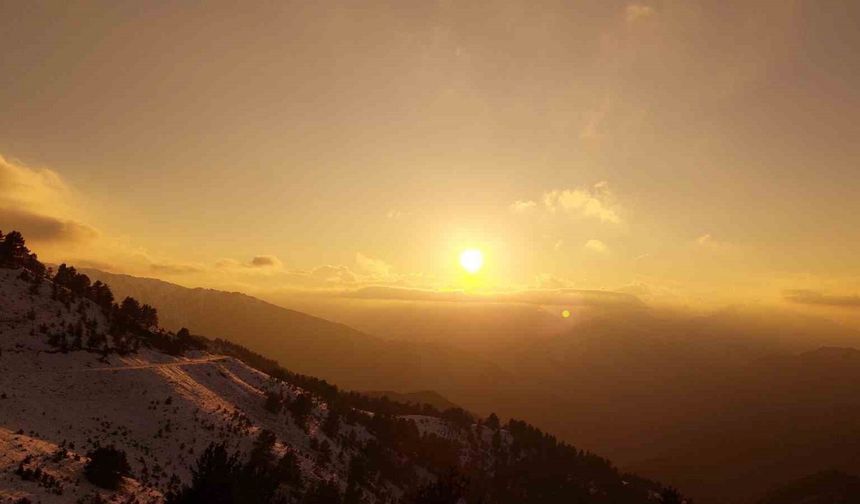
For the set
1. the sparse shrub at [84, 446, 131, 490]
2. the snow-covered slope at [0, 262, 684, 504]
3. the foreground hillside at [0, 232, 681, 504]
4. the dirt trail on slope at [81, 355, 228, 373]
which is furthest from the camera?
the dirt trail on slope at [81, 355, 228, 373]

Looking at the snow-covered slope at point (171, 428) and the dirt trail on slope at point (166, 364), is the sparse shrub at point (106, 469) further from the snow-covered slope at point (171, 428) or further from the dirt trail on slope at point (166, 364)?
the dirt trail on slope at point (166, 364)

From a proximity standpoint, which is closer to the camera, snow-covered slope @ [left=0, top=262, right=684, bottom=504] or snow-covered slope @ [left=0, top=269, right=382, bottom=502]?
snow-covered slope @ [left=0, top=262, right=684, bottom=504]

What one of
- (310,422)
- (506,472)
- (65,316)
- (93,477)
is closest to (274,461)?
(310,422)

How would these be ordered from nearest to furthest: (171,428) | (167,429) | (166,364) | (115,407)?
(115,407), (167,429), (171,428), (166,364)

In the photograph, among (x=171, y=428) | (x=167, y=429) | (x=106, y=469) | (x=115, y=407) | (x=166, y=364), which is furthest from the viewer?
(x=166, y=364)

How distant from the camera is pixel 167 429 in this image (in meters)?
54.8

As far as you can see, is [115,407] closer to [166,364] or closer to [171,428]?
[171,428]

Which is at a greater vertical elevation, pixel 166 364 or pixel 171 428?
pixel 166 364

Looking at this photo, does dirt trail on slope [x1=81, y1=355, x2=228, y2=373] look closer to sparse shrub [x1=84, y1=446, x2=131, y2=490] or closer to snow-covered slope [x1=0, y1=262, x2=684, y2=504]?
snow-covered slope [x1=0, y1=262, x2=684, y2=504]

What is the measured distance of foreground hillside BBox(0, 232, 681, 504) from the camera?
32.0m

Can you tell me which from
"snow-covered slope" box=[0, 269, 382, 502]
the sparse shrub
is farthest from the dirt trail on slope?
the sparse shrub

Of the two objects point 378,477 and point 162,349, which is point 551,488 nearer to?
point 378,477

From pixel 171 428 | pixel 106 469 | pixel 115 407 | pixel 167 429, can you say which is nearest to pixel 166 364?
pixel 115 407

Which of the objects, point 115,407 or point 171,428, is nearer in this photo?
point 115,407
